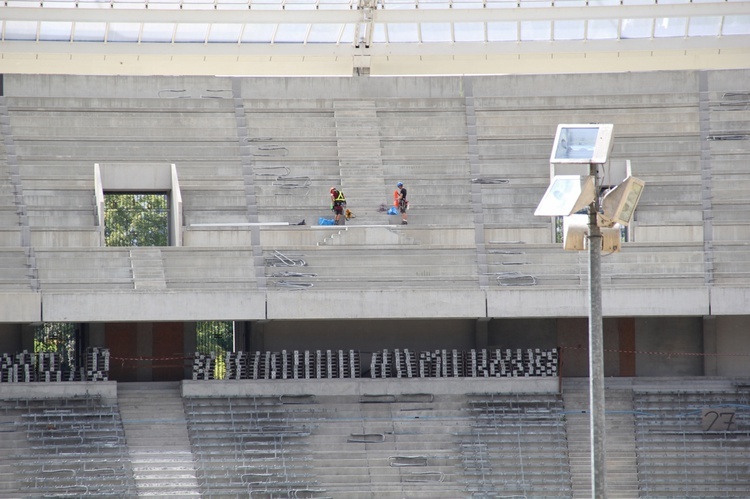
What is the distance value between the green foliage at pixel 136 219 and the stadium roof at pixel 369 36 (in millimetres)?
4577

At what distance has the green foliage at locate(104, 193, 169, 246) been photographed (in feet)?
93.8

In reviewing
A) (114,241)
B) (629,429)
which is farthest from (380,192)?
(629,429)

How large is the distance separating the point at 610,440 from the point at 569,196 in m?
15.6

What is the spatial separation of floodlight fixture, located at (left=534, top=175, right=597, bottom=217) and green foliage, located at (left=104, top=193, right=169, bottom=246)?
62.5 ft

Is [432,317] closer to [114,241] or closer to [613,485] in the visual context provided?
A: [613,485]

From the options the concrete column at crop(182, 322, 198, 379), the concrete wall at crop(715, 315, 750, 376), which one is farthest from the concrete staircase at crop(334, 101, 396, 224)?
the concrete wall at crop(715, 315, 750, 376)

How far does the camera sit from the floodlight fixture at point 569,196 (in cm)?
1000

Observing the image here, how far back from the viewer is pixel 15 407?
2478cm

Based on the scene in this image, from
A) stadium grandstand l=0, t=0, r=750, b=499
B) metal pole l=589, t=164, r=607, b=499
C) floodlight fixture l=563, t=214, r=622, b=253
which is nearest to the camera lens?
metal pole l=589, t=164, r=607, b=499

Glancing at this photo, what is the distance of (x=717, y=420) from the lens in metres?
25.1

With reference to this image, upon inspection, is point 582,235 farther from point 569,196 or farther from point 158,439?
point 158,439

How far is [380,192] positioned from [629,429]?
827 centimetres

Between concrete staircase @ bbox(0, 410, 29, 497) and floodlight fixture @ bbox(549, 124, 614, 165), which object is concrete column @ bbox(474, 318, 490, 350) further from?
floodlight fixture @ bbox(549, 124, 614, 165)

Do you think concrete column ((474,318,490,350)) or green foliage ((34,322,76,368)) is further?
concrete column ((474,318,490,350))
